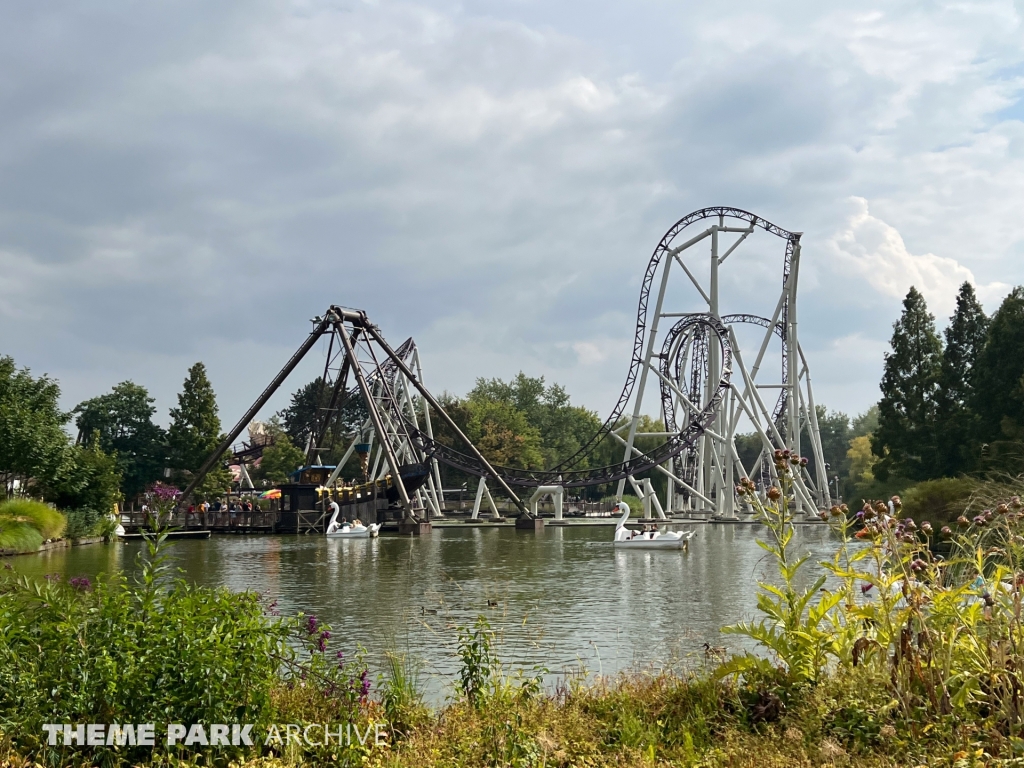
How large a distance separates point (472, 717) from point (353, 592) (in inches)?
455

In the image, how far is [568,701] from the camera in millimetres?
5750

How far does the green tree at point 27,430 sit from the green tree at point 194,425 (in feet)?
42.7

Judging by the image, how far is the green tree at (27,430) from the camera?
89.4 ft

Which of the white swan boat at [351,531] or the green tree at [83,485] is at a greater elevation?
the green tree at [83,485]

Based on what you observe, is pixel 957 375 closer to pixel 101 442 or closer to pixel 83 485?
pixel 83 485

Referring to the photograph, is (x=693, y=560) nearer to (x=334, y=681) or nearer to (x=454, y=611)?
(x=454, y=611)

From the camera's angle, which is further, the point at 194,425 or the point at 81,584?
the point at 194,425

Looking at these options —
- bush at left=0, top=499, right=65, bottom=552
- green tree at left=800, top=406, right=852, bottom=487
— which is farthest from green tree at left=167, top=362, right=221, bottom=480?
green tree at left=800, top=406, right=852, bottom=487

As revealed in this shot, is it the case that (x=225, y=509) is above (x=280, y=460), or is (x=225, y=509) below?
below

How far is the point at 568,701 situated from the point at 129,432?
160 feet

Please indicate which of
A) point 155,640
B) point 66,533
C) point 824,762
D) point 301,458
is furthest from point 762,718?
point 301,458

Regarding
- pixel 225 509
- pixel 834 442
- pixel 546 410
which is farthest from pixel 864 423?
pixel 225 509

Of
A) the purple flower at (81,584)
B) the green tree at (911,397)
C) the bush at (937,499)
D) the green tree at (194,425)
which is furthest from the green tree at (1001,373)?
the green tree at (194,425)

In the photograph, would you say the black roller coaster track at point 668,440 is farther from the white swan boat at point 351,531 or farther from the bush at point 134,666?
the bush at point 134,666
